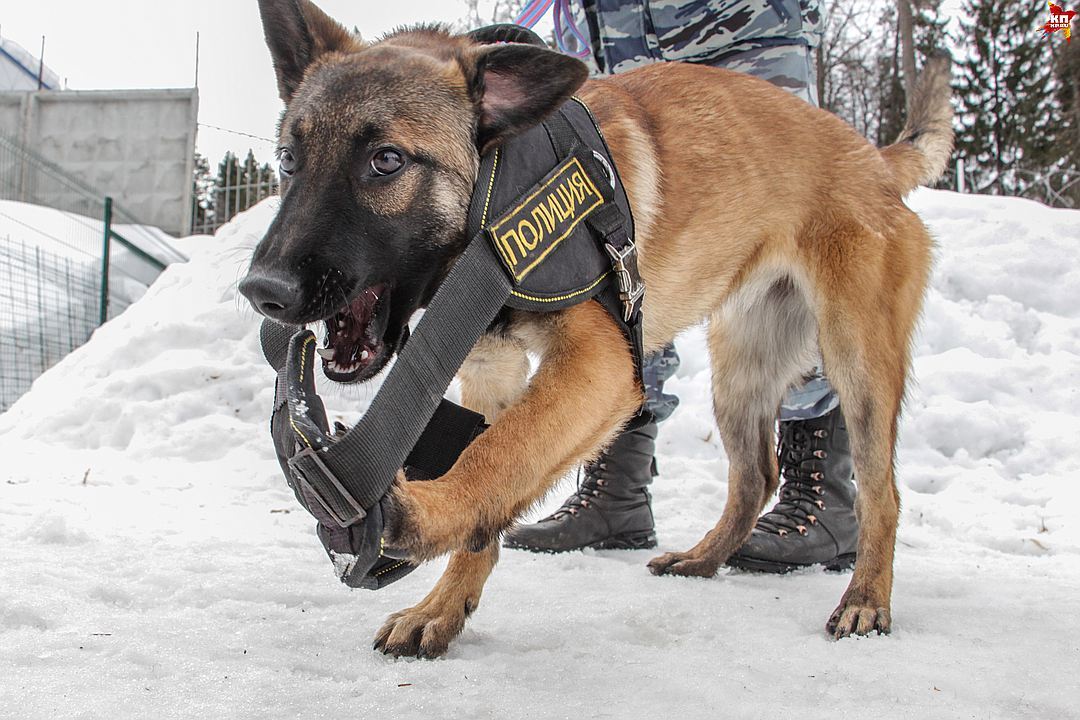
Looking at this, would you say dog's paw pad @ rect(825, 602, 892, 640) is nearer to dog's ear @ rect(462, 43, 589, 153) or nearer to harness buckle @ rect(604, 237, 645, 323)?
harness buckle @ rect(604, 237, 645, 323)

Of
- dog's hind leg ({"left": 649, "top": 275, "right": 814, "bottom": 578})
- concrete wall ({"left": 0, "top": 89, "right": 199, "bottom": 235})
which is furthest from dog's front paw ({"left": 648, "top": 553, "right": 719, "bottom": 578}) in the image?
concrete wall ({"left": 0, "top": 89, "right": 199, "bottom": 235})

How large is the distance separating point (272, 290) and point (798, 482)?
2.32 m

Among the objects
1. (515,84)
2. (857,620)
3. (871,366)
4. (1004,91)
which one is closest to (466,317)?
(515,84)

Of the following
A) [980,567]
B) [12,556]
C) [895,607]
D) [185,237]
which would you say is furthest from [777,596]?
[185,237]

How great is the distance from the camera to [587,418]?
1.81 metres

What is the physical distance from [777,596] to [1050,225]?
5.45 metres

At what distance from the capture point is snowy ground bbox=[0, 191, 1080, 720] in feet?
5.12

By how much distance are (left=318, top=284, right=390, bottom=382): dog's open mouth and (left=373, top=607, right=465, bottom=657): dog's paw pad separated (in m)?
0.62

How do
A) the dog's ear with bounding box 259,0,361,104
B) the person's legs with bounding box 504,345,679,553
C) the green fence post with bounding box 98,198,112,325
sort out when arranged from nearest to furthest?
1. the dog's ear with bounding box 259,0,361,104
2. the person's legs with bounding box 504,345,679,553
3. the green fence post with bounding box 98,198,112,325

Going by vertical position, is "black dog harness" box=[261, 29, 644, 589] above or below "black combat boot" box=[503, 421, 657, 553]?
above

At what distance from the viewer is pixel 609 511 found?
3.20 metres

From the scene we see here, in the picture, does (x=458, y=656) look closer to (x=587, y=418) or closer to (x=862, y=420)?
(x=587, y=418)

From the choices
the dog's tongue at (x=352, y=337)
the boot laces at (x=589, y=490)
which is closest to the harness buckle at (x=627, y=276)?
the dog's tongue at (x=352, y=337)

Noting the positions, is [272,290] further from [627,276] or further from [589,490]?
[589,490]
